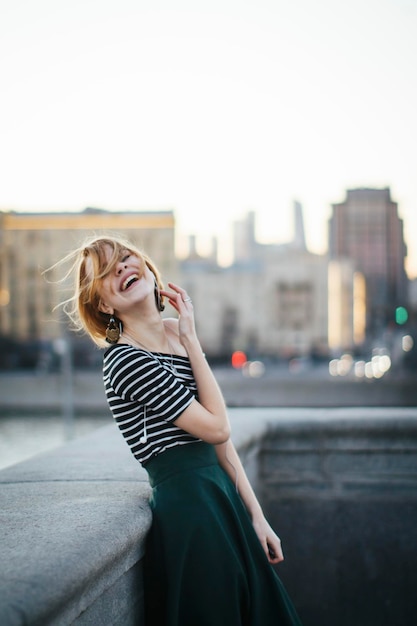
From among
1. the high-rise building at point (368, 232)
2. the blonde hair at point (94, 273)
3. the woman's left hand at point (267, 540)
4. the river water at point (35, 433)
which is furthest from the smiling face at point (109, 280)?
the high-rise building at point (368, 232)

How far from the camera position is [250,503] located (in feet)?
8.27

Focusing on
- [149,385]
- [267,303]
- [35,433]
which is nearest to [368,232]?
[267,303]

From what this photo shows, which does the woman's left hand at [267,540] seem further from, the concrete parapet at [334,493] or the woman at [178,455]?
the concrete parapet at [334,493]

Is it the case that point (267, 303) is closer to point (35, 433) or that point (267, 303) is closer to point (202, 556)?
point (35, 433)

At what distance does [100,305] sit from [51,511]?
0.67 m

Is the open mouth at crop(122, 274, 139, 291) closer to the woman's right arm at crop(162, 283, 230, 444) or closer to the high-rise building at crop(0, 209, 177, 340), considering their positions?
the woman's right arm at crop(162, 283, 230, 444)

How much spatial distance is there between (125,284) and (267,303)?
268 ft

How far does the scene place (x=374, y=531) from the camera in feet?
12.8

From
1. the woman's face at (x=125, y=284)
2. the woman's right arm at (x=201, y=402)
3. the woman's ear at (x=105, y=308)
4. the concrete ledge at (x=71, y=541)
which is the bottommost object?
the concrete ledge at (x=71, y=541)

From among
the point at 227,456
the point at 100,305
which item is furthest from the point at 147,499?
the point at 100,305

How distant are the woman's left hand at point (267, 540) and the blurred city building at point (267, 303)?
7262cm

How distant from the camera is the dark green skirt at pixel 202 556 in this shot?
2.20 metres

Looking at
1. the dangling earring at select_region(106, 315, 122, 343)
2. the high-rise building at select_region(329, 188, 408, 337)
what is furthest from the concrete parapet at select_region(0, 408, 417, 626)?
the high-rise building at select_region(329, 188, 408, 337)

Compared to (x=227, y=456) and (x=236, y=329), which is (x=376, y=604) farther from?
(x=236, y=329)
